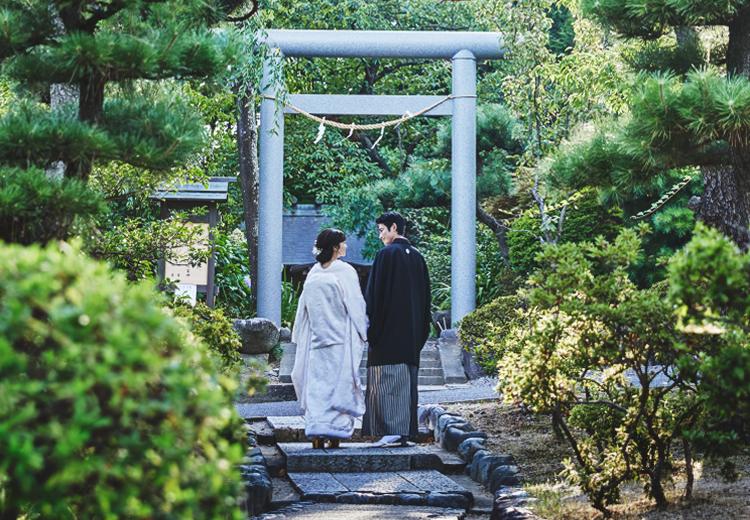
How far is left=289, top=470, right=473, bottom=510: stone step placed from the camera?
6.66 m

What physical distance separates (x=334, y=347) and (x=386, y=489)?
1827mm

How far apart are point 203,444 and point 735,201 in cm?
692

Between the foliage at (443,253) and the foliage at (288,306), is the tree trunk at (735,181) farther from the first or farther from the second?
the foliage at (288,306)

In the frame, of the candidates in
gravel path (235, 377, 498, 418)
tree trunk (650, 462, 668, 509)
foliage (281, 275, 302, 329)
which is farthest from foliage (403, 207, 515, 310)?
tree trunk (650, 462, 668, 509)

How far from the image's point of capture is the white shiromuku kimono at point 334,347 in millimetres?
8453

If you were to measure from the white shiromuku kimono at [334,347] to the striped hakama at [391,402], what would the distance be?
0.14 m

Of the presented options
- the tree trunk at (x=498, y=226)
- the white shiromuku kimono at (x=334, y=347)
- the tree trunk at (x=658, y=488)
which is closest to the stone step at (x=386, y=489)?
the white shiromuku kimono at (x=334, y=347)

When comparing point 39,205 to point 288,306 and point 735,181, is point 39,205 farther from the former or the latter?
point 288,306

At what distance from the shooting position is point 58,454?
237 centimetres

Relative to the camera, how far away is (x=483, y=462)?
743cm

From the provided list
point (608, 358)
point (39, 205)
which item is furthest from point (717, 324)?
point (39, 205)

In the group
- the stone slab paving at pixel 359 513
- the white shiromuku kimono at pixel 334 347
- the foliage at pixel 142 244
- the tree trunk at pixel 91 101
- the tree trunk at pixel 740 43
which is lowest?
the stone slab paving at pixel 359 513

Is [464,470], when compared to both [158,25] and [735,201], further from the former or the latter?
[158,25]

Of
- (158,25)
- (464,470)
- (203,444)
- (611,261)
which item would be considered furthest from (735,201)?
(203,444)
